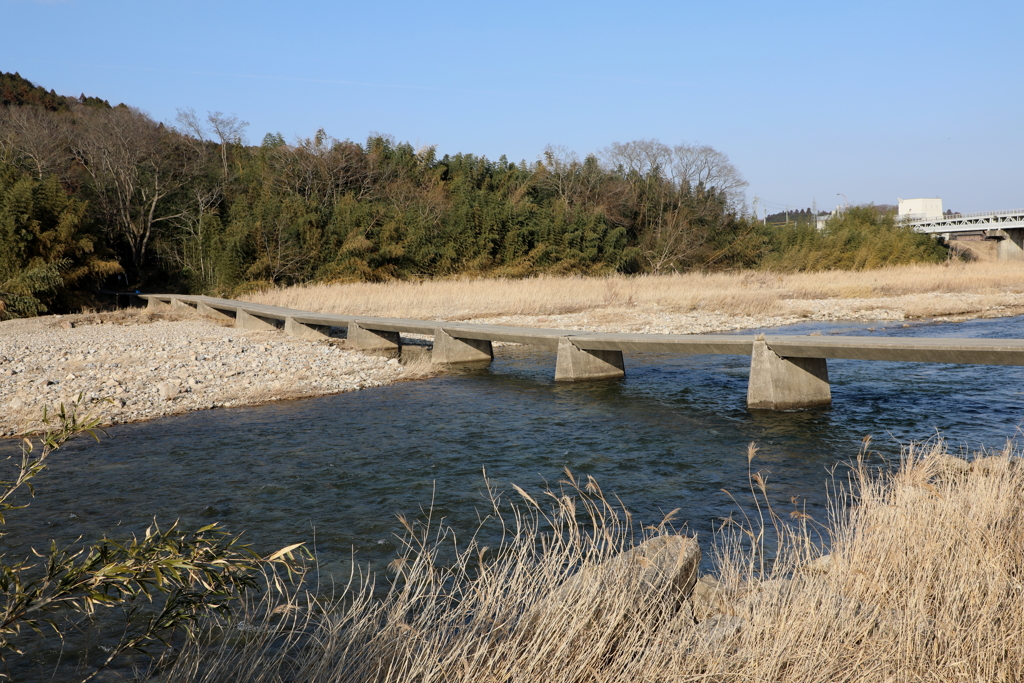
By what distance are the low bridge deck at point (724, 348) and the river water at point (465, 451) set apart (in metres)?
0.35

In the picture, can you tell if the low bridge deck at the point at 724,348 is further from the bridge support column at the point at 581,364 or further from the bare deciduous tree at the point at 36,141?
the bare deciduous tree at the point at 36,141

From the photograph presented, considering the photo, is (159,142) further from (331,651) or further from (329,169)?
(331,651)

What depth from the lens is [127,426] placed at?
8344 millimetres

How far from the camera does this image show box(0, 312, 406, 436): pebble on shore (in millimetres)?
9055

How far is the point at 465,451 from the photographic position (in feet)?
23.1

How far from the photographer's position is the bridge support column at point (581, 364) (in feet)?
35.4

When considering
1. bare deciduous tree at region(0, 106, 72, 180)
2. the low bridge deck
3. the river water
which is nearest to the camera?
the river water

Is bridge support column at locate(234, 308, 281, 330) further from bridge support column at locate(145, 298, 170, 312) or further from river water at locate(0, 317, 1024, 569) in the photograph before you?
river water at locate(0, 317, 1024, 569)

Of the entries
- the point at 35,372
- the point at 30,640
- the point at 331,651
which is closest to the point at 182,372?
the point at 35,372

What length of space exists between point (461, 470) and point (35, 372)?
7541mm

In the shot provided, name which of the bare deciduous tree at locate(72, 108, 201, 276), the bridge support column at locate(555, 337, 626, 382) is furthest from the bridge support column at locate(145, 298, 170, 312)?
the bridge support column at locate(555, 337, 626, 382)

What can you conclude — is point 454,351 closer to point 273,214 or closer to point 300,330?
point 300,330

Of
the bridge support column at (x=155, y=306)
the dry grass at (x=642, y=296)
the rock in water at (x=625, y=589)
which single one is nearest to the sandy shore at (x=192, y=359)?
the dry grass at (x=642, y=296)

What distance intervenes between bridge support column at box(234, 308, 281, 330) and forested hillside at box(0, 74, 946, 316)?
6523 mm
